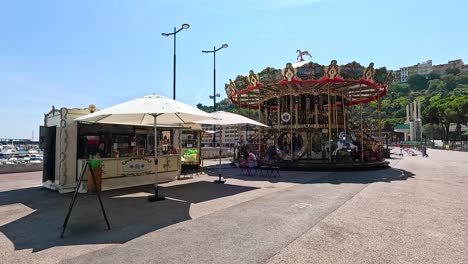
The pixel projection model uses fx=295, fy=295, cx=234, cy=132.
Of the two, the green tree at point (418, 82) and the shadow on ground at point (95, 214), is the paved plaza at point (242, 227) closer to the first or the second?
the shadow on ground at point (95, 214)

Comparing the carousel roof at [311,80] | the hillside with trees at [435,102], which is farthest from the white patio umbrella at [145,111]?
the hillside with trees at [435,102]

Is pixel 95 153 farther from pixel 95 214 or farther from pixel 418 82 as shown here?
pixel 418 82

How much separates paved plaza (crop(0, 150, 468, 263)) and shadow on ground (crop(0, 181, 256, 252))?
23 millimetres

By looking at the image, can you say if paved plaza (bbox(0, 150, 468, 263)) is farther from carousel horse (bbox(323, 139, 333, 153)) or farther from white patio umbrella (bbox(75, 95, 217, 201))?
carousel horse (bbox(323, 139, 333, 153))

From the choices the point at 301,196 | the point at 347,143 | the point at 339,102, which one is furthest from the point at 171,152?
the point at 339,102

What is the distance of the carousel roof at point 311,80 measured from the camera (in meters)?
18.9

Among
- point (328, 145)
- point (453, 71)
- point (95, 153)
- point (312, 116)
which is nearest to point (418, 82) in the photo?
point (453, 71)

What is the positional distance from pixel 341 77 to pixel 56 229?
1749 cm

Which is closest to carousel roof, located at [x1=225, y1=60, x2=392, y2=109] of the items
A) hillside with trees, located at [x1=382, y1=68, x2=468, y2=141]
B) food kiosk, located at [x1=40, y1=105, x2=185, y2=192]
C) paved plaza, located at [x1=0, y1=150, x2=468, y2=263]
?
food kiosk, located at [x1=40, y1=105, x2=185, y2=192]

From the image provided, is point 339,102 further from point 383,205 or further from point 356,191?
point 383,205

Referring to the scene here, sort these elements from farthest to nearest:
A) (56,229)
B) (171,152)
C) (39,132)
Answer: (171,152) → (39,132) → (56,229)

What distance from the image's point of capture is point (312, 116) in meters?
21.8

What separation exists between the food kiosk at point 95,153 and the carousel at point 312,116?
9.00 metres

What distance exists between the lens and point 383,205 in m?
7.78
